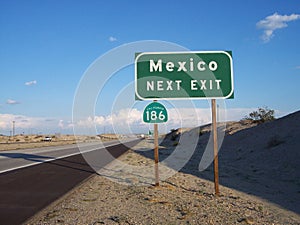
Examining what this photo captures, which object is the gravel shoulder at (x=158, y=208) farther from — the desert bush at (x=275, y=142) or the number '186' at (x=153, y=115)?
the desert bush at (x=275, y=142)

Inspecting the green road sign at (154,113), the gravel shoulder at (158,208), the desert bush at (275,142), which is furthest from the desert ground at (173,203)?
the desert bush at (275,142)

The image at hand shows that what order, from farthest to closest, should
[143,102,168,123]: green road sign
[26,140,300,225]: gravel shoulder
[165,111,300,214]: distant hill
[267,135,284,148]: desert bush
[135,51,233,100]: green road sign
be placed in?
[267,135,284,148]: desert bush → [165,111,300,214]: distant hill → [143,102,168,123]: green road sign → [135,51,233,100]: green road sign → [26,140,300,225]: gravel shoulder

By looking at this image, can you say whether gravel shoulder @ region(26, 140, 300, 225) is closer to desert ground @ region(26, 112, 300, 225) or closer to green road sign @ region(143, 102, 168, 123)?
desert ground @ region(26, 112, 300, 225)

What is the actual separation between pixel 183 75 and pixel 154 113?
1550mm

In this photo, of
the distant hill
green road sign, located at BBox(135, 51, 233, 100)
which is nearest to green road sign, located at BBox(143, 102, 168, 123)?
green road sign, located at BBox(135, 51, 233, 100)

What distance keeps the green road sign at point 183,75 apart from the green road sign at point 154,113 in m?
0.61

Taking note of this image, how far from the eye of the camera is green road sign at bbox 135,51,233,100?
923cm

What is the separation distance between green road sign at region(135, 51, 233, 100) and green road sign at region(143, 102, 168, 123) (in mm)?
607

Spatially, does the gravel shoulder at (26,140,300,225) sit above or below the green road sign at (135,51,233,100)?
below

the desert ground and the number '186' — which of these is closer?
the desert ground

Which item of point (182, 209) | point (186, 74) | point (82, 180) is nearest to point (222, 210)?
point (182, 209)

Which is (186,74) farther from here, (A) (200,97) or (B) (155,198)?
(B) (155,198)

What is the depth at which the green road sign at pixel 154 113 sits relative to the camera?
10.3 m

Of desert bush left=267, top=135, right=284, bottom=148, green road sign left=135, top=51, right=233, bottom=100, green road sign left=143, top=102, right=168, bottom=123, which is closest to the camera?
green road sign left=135, top=51, right=233, bottom=100
